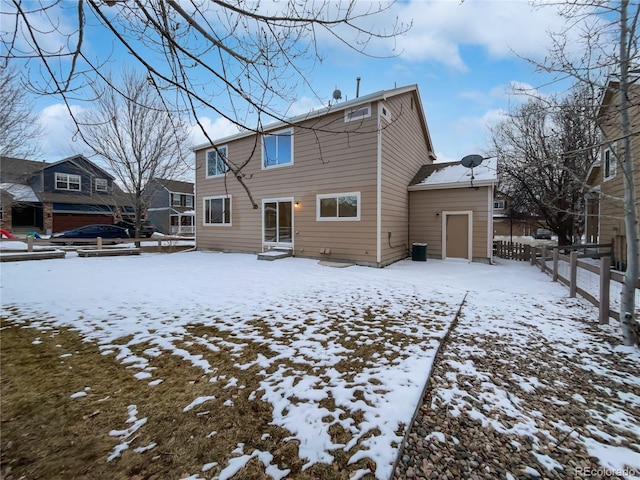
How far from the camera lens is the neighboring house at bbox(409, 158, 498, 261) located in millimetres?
10141

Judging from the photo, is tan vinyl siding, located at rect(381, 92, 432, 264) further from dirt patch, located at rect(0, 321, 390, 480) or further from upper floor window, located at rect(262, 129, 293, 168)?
dirt patch, located at rect(0, 321, 390, 480)

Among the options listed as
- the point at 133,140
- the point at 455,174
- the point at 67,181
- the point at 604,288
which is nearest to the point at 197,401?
the point at 604,288

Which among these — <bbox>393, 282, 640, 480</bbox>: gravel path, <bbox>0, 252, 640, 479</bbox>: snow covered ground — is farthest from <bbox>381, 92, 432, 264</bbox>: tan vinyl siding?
<bbox>393, 282, 640, 480</bbox>: gravel path

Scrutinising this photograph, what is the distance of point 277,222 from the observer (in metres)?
11.7

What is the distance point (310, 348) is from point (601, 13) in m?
5.36

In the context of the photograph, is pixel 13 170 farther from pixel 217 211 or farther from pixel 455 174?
pixel 455 174

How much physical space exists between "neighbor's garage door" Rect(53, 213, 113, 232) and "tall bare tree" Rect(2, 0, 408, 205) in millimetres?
28587

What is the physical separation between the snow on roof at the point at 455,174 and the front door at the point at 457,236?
130 cm

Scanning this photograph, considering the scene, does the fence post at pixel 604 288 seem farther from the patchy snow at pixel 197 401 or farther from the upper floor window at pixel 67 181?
the upper floor window at pixel 67 181

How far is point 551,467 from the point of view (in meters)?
1.77

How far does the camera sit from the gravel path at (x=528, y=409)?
1.79 meters

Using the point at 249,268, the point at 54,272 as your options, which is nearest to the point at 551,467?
the point at 249,268

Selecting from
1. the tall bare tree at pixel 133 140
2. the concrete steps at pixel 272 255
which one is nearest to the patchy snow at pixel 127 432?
the concrete steps at pixel 272 255

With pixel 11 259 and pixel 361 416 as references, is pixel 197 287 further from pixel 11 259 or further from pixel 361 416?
pixel 11 259
